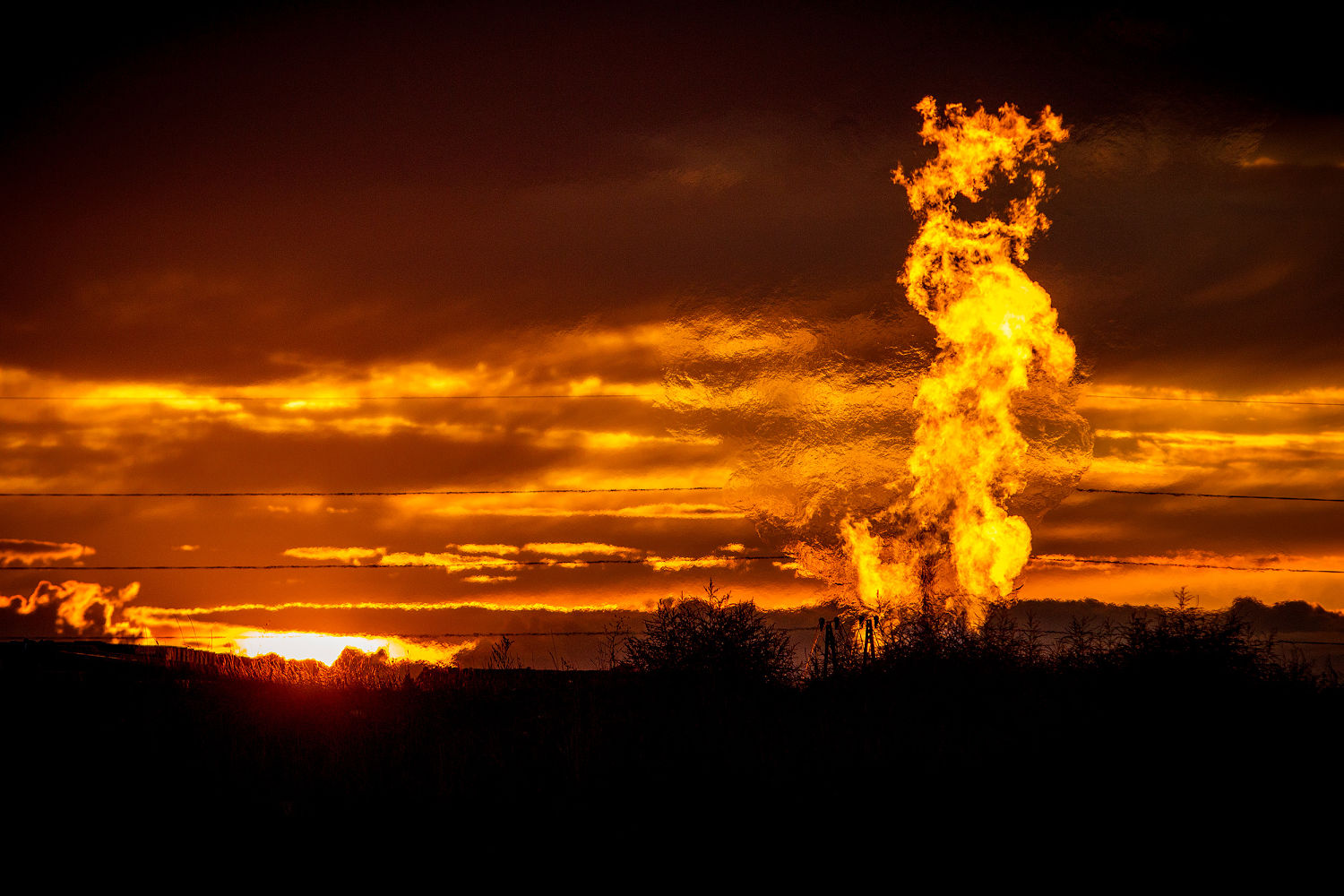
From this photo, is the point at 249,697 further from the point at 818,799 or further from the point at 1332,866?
the point at 1332,866

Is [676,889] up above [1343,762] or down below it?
below

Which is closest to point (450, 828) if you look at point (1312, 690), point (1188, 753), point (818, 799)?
point (818, 799)

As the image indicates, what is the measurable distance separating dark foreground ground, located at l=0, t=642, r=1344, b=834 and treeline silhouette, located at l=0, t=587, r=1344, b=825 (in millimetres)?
55

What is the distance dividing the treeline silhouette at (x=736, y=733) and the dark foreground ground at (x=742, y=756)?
0.18 ft

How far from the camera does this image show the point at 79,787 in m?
16.6

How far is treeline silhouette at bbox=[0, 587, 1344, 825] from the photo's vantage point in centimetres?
1544

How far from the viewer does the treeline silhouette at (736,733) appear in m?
15.4

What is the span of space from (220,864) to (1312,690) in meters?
19.5

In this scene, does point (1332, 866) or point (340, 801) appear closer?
point (1332, 866)

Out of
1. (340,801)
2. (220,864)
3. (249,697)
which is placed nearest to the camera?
(220,864)

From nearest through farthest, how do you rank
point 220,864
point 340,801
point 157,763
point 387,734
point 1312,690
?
point 220,864 → point 340,801 → point 157,763 → point 387,734 → point 1312,690

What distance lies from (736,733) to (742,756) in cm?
177

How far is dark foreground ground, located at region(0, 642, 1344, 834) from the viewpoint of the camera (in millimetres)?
15031

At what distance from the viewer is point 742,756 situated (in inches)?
664
